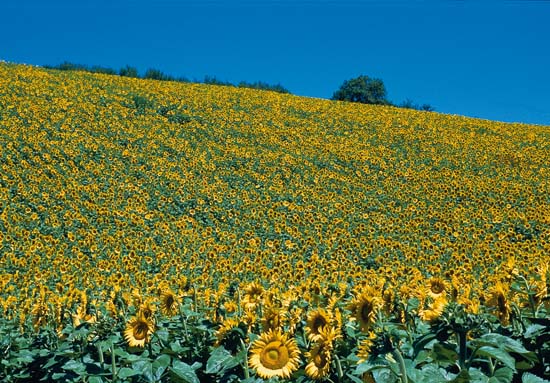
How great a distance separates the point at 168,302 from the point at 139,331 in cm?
38

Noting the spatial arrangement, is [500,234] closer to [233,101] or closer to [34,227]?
[34,227]

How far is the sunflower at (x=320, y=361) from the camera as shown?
2.39 m

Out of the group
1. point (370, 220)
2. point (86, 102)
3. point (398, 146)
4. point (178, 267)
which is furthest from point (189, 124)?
point (178, 267)

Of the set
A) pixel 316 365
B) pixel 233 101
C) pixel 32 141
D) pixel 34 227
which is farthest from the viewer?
pixel 233 101

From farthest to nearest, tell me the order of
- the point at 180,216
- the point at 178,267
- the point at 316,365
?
the point at 180,216
the point at 178,267
the point at 316,365

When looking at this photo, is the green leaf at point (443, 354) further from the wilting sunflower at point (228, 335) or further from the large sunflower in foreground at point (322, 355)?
the wilting sunflower at point (228, 335)

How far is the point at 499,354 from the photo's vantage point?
228cm

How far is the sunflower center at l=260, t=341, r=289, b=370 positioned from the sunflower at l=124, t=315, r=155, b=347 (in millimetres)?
973

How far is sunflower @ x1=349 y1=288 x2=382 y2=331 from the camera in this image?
2630 mm

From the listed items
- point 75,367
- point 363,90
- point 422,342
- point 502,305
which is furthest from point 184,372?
point 363,90

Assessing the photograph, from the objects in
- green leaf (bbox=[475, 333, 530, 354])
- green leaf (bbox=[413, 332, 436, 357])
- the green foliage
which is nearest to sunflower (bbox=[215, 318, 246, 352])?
green leaf (bbox=[413, 332, 436, 357])

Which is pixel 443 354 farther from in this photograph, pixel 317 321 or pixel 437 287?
pixel 437 287

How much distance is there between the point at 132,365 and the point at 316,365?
1.26 m

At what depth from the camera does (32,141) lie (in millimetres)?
16625
